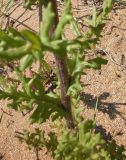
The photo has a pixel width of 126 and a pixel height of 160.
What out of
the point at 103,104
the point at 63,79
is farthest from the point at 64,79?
the point at 103,104

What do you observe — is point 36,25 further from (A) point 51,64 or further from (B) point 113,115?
(B) point 113,115

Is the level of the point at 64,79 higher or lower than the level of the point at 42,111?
higher

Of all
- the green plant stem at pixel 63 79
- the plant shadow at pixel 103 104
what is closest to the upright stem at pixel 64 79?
the green plant stem at pixel 63 79

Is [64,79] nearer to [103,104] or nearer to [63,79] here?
[63,79]

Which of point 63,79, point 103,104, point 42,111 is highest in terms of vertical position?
point 63,79

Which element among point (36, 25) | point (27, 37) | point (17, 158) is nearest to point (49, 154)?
point (17, 158)

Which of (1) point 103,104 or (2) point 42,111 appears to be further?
(1) point 103,104

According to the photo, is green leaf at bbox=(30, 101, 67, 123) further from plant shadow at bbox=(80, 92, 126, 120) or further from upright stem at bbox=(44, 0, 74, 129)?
plant shadow at bbox=(80, 92, 126, 120)

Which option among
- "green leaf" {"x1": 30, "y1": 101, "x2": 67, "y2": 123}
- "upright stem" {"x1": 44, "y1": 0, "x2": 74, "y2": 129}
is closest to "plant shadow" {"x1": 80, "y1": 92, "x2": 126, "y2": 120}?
"upright stem" {"x1": 44, "y1": 0, "x2": 74, "y2": 129}
